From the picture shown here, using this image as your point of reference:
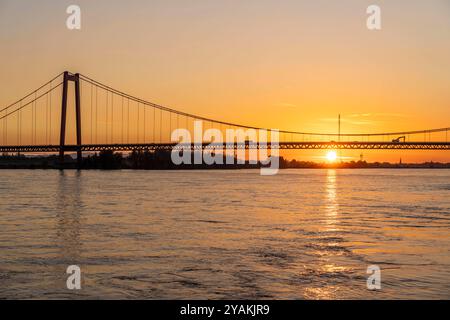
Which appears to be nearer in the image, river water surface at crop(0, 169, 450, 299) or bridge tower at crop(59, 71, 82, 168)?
river water surface at crop(0, 169, 450, 299)

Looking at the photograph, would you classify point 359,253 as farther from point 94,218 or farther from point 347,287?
point 94,218

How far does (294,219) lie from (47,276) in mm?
11691

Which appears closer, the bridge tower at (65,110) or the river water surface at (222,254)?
the river water surface at (222,254)

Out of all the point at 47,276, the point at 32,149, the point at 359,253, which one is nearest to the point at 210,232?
the point at 359,253

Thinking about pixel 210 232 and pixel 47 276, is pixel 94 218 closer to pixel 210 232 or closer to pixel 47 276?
pixel 210 232

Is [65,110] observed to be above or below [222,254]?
above

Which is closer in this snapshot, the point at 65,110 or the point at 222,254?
the point at 222,254

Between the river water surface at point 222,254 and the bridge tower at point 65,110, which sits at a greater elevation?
the bridge tower at point 65,110

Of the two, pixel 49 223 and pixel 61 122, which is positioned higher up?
pixel 61 122

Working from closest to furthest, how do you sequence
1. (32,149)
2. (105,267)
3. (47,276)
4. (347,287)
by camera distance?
1. (347,287)
2. (47,276)
3. (105,267)
4. (32,149)

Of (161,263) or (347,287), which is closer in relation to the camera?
(347,287)

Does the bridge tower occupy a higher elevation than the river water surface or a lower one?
higher
